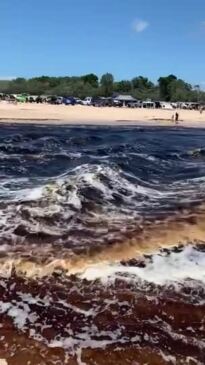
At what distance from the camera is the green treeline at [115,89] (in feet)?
440

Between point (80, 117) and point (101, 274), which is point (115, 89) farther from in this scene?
point (101, 274)

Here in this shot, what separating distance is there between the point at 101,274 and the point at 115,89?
137900mm

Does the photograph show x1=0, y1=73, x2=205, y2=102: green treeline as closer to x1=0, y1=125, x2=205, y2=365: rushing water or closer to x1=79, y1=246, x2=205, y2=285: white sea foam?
x1=0, y1=125, x2=205, y2=365: rushing water

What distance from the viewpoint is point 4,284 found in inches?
279

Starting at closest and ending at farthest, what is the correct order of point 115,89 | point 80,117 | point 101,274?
1. point 101,274
2. point 80,117
3. point 115,89

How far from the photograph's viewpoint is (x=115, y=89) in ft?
468

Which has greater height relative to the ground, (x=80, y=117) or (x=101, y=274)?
(x=101, y=274)

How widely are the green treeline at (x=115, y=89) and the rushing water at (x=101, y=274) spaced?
120 meters

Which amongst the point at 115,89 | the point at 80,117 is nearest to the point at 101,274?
the point at 80,117

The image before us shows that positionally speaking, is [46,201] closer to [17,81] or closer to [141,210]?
[141,210]

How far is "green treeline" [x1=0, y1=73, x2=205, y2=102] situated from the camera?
134m

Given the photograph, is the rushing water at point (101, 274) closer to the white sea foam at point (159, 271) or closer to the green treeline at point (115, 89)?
the white sea foam at point (159, 271)

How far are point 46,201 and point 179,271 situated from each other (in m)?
4.88

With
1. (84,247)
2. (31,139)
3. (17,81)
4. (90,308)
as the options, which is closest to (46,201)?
(84,247)
